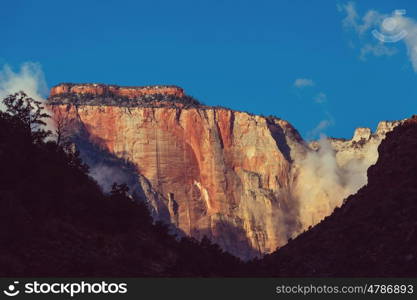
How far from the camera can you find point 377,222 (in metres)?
79.8

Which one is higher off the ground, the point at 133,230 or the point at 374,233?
the point at 374,233

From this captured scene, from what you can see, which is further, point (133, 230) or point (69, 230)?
point (133, 230)

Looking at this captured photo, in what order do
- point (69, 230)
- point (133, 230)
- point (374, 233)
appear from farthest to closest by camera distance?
1. point (374, 233)
2. point (133, 230)
3. point (69, 230)

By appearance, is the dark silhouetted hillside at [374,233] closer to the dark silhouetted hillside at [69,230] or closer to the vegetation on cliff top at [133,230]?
the vegetation on cliff top at [133,230]

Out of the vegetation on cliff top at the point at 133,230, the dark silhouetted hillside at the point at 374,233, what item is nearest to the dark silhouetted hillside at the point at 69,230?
the vegetation on cliff top at the point at 133,230

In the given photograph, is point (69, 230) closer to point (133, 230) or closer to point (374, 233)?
point (133, 230)

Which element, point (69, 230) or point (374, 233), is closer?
point (69, 230)

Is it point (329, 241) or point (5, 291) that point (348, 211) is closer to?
point (329, 241)

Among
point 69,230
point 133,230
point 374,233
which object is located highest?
point 374,233

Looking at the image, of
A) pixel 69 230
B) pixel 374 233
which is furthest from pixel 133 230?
pixel 374 233

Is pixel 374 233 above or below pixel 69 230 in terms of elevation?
above

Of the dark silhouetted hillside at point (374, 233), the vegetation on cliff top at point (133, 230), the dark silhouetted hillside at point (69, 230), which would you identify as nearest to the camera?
the dark silhouetted hillside at point (69, 230)

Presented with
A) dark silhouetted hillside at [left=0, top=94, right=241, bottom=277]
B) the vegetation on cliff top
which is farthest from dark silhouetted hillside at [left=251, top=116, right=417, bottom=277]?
dark silhouetted hillside at [left=0, top=94, right=241, bottom=277]

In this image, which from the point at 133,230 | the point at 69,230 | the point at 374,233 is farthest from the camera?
the point at 374,233
